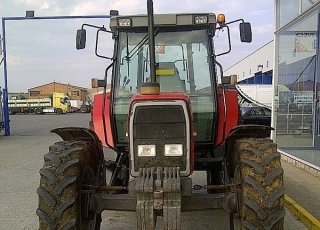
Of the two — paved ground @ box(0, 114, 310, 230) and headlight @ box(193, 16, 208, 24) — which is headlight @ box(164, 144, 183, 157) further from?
headlight @ box(193, 16, 208, 24)

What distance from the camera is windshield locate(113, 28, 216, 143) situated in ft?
16.5

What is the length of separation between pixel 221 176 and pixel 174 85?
1.31m

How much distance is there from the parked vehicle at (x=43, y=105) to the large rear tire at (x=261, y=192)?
46870mm

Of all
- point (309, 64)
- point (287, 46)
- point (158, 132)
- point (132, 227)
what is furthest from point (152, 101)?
point (287, 46)

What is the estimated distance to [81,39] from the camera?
5328 mm

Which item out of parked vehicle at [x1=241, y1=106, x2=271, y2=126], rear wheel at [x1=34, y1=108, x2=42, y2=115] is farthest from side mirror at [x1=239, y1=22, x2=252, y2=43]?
rear wheel at [x1=34, y1=108, x2=42, y2=115]

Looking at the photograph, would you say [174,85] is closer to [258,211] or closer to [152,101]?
[152,101]

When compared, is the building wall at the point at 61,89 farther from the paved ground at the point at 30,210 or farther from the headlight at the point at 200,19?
the headlight at the point at 200,19

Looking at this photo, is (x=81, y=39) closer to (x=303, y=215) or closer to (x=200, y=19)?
(x=200, y=19)

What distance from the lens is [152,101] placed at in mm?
3701

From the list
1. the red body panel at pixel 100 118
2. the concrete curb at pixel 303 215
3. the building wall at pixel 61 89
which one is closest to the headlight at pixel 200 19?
the red body panel at pixel 100 118

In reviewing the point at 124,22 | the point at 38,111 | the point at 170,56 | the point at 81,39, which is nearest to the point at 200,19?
the point at 170,56

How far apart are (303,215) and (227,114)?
5.71ft

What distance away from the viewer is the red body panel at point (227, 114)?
16.0 ft
